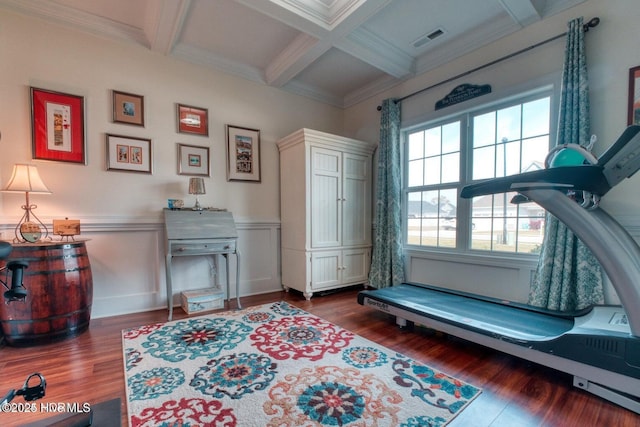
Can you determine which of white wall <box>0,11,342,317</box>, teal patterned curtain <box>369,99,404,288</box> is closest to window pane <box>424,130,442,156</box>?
teal patterned curtain <box>369,99,404,288</box>

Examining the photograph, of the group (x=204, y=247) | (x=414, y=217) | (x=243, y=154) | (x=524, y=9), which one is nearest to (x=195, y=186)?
(x=204, y=247)

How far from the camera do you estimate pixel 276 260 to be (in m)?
3.62

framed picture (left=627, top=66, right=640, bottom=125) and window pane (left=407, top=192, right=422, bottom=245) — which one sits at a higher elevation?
framed picture (left=627, top=66, right=640, bottom=125)

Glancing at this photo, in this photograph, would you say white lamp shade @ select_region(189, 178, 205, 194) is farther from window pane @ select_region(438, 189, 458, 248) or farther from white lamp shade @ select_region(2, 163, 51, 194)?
window pane @ select_region(438, 189, 458, 248)

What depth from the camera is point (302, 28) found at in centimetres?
252

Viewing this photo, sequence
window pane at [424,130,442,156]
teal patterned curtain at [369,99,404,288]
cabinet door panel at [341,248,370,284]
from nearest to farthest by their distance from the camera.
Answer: window pane at [424,130,442,156] < teal patterned curtain at [369,99,404,288] < cabinet door panel at [341,248,370,284]

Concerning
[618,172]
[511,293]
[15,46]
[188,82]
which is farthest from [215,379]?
[15,46]

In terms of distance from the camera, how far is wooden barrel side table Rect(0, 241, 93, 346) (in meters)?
1.98

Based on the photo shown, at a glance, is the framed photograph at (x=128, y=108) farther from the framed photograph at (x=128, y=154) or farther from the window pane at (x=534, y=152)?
the window pane at (x=534, y=152)

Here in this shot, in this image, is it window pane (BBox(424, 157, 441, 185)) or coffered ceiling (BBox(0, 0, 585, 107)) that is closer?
coffered ceiling (BBox(0, 0, 585, 107))

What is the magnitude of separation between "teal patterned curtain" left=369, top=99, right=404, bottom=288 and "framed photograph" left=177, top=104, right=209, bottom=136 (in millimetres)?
2123

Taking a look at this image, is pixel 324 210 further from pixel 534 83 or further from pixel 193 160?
pixel 534 83

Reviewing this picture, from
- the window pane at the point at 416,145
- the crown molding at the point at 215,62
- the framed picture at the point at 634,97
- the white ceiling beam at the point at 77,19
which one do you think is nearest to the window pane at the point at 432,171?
the window pane at the point at 416,145

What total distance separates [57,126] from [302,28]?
2.34 meters
